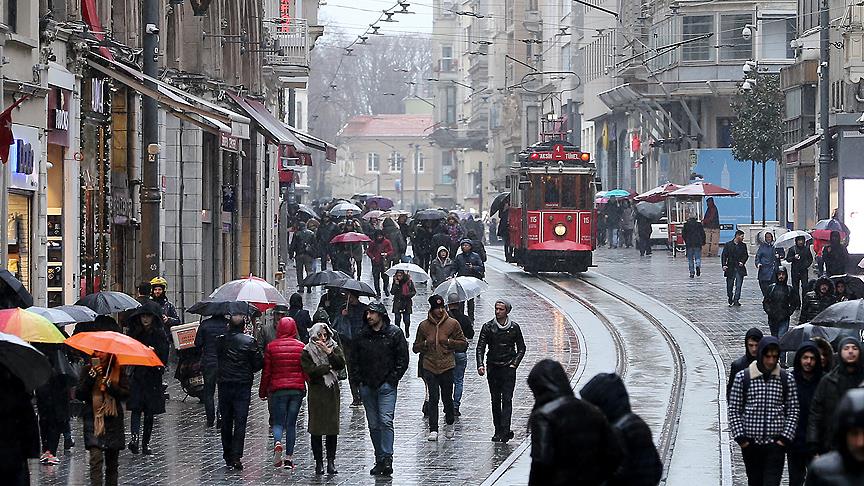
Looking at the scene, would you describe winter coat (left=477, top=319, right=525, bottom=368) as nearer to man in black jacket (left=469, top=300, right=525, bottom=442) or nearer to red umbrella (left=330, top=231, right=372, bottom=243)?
man in black jacket (left=469, top=300, right=525, bottom=442)

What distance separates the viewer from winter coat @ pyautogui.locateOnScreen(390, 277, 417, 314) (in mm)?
27375

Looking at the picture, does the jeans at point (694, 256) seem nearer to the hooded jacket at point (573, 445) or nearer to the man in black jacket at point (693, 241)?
the man in black jacket at point (693, 241)

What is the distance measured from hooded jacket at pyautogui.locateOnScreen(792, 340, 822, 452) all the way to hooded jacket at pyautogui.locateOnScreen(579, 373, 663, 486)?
4541mm

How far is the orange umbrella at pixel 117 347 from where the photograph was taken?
1352 centimetres

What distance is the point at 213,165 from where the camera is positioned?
34344mm

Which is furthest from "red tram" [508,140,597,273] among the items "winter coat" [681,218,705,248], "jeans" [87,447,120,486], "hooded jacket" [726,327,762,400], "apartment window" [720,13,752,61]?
"jeans" [87,447,120,486]

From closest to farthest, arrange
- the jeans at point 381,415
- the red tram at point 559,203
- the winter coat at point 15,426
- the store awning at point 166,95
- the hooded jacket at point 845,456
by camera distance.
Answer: the hooded jacket at point 845,456
the winter coat at point 15,426
the jeans at point 381,415
the store awning at point 166,95
the red tram at point 559,203

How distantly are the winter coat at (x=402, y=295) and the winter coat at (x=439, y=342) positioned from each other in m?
9.30

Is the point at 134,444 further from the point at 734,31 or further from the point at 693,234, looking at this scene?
the point at 734,31

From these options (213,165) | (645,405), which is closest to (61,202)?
(645,405)

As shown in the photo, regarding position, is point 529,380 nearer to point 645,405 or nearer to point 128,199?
point 645,405

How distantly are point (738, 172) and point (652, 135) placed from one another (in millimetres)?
6527

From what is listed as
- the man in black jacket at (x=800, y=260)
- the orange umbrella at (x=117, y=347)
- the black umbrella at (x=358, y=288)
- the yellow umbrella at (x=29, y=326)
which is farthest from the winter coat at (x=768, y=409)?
the man in black jacket at (x=800, y=260)

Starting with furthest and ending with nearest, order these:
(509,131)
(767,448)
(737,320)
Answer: (509,131), (737,320), (767,448)
